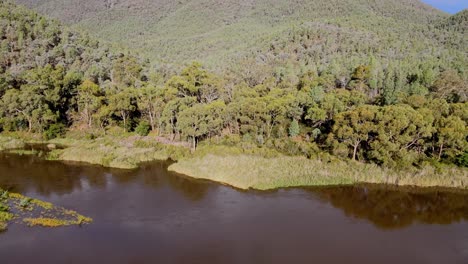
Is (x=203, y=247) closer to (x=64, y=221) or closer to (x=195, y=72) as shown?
(x=64, y=221)

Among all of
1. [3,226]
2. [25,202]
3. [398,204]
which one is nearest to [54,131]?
[25,202]

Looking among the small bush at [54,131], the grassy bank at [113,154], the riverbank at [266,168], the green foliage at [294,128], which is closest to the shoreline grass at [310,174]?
the riverbank at [266,168]

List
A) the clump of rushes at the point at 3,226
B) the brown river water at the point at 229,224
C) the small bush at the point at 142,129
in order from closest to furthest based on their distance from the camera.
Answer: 1. the brown river water at the point at 229,224
2. the clump of rushes at the point at 3,226
3. the small bush at the point at 142,129

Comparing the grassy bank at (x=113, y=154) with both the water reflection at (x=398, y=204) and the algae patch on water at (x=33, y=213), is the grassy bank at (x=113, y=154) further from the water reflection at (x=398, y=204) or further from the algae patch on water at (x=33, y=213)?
the water reflection at (x=398, y=204)

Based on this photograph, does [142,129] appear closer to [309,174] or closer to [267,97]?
[267,97]

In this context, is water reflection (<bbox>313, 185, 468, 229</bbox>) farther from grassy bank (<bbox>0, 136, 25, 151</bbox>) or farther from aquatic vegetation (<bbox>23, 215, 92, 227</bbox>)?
grassy bank (<bbox>0, 136, 25, 151</bbox>)

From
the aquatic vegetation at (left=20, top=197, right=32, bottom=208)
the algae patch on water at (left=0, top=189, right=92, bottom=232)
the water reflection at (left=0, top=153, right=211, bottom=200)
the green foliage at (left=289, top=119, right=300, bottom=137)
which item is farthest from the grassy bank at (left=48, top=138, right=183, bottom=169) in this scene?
the green foliage at (left=289, top=119, right=300, bottom=137)
